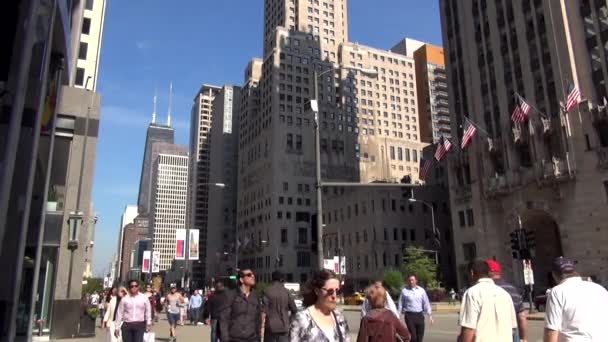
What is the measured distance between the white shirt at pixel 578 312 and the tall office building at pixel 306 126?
110 m

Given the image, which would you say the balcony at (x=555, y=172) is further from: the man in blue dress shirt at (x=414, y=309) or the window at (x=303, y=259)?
the window at (x=303, y=259)

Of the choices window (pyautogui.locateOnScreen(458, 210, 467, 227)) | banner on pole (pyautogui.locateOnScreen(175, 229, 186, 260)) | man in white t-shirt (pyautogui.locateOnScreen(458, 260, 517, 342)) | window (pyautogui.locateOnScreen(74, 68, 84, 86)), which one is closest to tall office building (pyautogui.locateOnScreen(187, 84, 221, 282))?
window (pyautogui.locateOnScreen(458, 210, 467, 227))

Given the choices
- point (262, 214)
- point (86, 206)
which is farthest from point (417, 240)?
point (86, 206)

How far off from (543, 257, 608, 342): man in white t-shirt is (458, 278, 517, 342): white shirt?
1.88ft

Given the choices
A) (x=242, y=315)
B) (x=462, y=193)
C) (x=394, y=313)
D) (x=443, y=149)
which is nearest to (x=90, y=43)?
(x=443, y=149)

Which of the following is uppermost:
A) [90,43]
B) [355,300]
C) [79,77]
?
[90,43]

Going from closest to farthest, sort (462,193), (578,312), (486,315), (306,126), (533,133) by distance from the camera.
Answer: (578,312)
(486,315)
(533,133)
(462,193)
(306,126)

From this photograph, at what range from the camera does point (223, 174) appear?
167 metres

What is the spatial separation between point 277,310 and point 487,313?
4.34 m

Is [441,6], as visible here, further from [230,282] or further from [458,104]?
[230,282]

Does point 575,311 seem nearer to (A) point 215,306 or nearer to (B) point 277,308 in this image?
(B) point 277,308

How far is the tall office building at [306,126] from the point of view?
122812 mm

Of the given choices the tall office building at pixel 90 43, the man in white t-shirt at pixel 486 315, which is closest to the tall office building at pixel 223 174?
the tall office building at pixel 90 43

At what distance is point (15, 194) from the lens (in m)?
12.1
